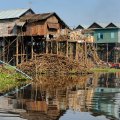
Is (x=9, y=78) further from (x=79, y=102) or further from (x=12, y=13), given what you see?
(x=12, y=13)

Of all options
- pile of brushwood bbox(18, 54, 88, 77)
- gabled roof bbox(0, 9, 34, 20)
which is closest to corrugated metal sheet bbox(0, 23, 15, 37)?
gabled roof bbox(0, 9, 34, 20)

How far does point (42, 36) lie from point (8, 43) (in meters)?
5.49

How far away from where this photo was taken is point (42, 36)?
5297cm

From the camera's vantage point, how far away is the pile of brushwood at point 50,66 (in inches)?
1655

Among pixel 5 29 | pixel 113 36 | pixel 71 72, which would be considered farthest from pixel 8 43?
pixel 113 36

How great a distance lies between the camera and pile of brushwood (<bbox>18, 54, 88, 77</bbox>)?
138ft

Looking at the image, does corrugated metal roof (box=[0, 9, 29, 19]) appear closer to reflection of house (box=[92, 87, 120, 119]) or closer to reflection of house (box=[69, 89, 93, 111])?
reflection of house (box=[69, 89, 93, 111])

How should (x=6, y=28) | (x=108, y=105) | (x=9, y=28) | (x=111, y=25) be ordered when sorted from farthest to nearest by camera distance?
(x=111, y=25) < (x=6, y=28) < (x=9, y=28) < (x=108, y=105)

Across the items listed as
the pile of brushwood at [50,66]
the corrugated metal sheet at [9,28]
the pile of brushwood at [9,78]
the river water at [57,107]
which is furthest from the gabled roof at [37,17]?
the river water at [57,107]

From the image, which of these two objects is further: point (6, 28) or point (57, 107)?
point (6, 28)

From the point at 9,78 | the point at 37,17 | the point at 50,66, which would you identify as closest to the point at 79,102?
the point at 9,78

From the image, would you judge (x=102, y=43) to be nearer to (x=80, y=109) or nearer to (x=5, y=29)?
(x=5, y=29)

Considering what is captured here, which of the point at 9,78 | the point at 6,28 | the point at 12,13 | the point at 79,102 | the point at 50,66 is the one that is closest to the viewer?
the point at 79,102

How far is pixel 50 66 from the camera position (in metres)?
42.9
